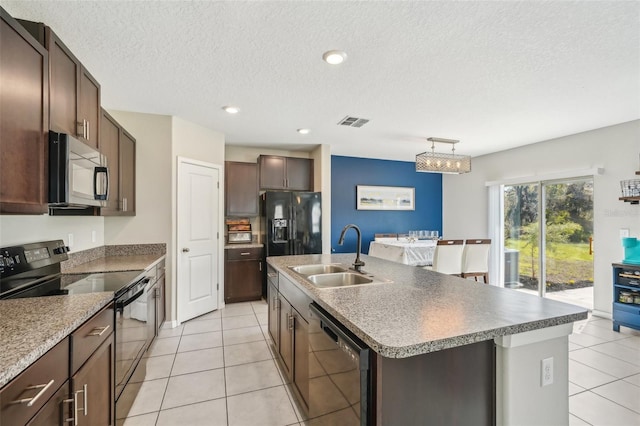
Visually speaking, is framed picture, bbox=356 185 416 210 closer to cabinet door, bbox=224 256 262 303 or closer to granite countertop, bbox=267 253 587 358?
cabinet door, bbox=224 256 262 303

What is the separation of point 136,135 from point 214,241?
1.58 m

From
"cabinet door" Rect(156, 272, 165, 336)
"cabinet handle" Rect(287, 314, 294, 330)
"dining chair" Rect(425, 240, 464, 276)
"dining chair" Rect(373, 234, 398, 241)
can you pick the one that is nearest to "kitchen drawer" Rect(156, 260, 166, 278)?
"cabinet door" Rect(156, 272, 165, 336)

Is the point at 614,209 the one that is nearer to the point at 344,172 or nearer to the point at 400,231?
the point at 400,231

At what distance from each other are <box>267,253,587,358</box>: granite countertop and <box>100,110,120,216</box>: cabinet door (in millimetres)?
1948

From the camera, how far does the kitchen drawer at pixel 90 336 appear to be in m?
1.21

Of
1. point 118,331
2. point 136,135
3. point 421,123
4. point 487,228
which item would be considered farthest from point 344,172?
point 118,331

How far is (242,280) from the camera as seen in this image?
14.6 feet

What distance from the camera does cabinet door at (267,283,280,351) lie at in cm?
254

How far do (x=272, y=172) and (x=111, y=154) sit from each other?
2.52m

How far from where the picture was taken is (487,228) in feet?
18.3

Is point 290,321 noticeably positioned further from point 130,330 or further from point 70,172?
point 70,172

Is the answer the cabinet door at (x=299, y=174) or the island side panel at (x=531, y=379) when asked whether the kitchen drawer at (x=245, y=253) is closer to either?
the cabinet door at (x=299, y=174)

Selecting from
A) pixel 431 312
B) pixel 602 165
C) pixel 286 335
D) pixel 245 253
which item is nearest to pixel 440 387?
pixel 431 312

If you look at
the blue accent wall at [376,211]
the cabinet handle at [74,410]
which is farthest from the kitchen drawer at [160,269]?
the blue accent wall at [376,211]
